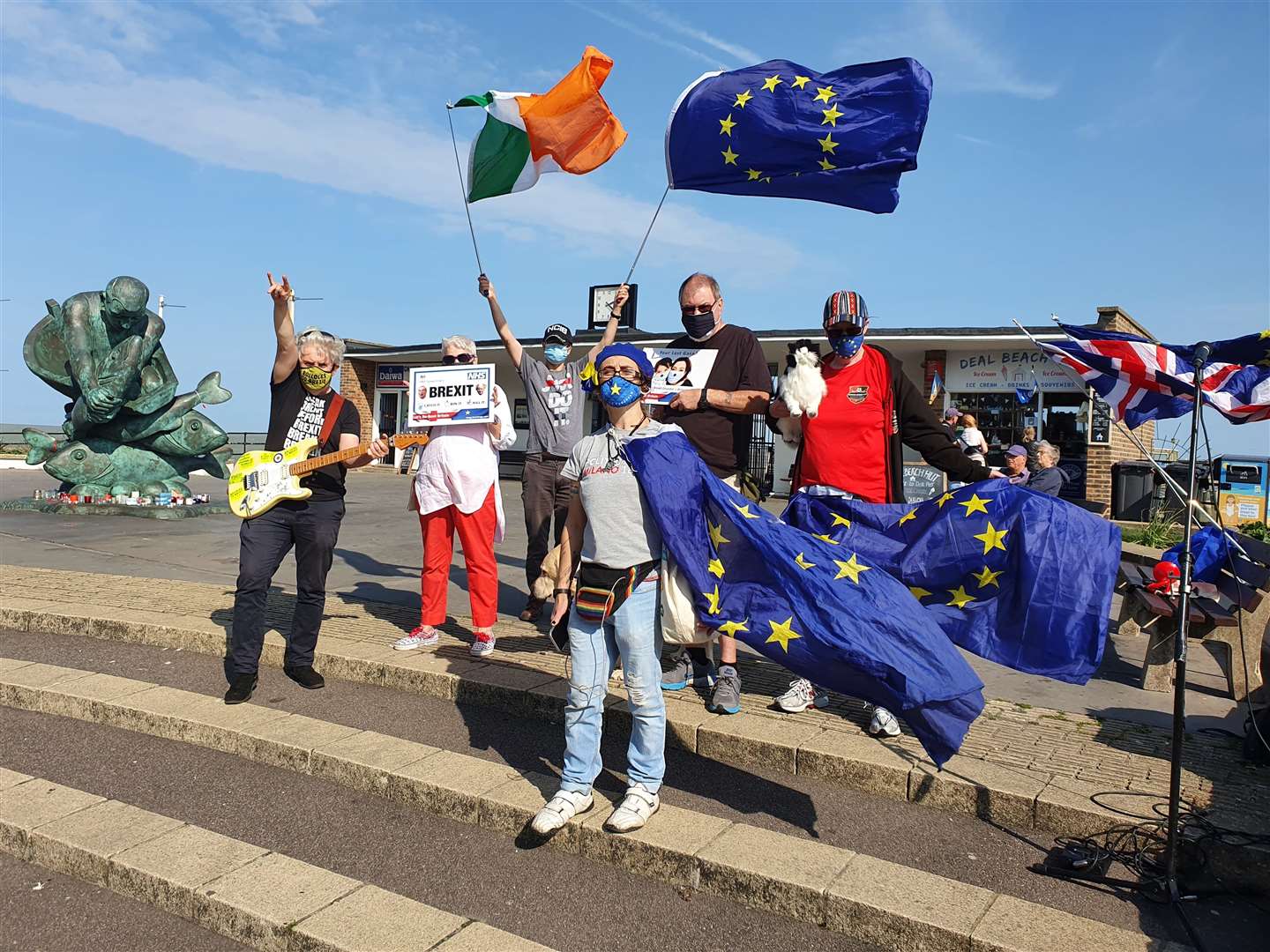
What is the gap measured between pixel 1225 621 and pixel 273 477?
6471mm

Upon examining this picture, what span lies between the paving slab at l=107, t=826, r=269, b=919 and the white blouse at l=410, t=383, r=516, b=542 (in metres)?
2.97

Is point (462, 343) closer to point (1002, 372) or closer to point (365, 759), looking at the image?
point (365, 759)

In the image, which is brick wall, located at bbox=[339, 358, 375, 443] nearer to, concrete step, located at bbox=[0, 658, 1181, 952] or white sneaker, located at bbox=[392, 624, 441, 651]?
white sneaker, located at bbox=[392, 624, 441, 651]

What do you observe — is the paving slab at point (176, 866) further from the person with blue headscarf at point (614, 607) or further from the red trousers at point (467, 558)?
the red trousers at point (467, 558)

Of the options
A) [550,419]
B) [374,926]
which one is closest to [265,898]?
[374,926]

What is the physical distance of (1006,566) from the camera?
14.4 ft

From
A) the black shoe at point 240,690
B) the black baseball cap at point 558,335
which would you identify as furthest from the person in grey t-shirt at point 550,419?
the black shoe at point 240,690

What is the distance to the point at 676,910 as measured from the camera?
3592 millimetres

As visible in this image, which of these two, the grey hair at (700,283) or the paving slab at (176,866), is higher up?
the grey hair at (700,283)

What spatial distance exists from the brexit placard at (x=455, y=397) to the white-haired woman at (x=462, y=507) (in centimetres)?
11

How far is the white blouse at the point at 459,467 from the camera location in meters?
6.64

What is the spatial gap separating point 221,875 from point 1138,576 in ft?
23.9

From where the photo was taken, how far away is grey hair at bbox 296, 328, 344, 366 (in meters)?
6.07

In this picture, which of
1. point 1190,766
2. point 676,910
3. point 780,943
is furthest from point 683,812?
point 1190,766
